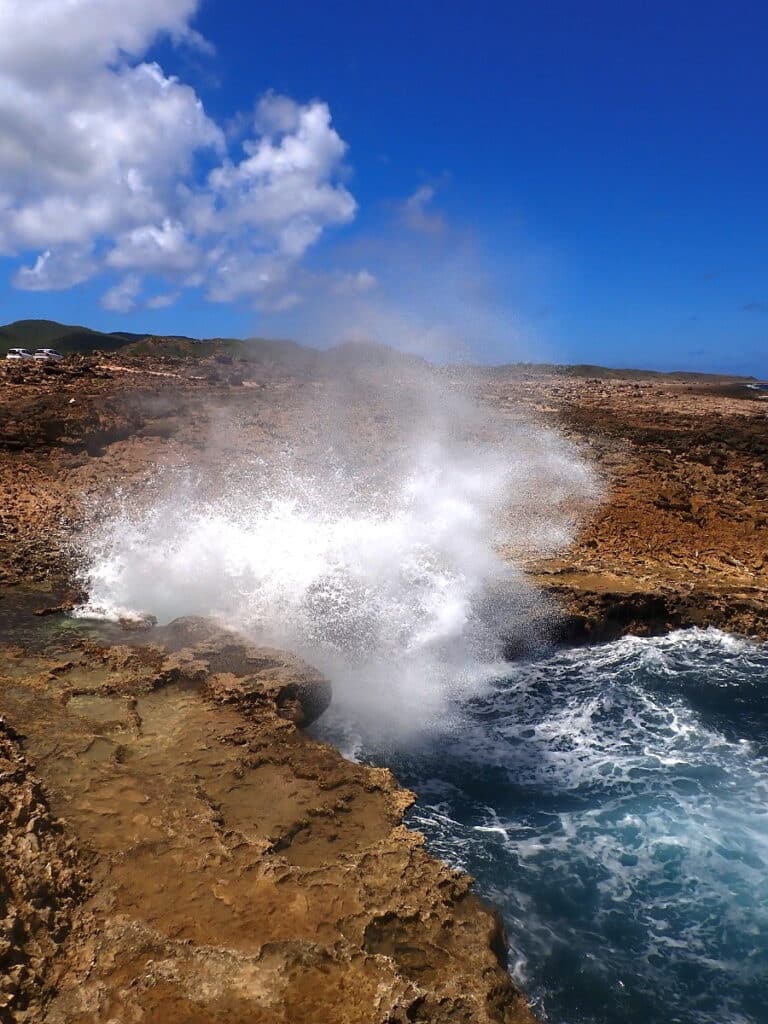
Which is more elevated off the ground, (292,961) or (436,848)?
(292,961)

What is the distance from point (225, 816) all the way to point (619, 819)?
3.51 m

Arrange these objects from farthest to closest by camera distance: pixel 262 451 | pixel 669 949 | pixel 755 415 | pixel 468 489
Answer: pixel 755 415
pixel 262 451
pixel 468 489
pixel 669 949

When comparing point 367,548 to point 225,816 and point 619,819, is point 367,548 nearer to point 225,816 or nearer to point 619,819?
point 619,819

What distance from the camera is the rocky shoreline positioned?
3682 mm

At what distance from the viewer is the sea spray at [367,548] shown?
849cm

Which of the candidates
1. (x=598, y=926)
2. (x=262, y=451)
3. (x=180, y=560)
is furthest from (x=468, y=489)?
(x=598, y=926)

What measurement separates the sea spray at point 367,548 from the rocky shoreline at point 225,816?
0.69m

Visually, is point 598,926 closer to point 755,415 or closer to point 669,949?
point 669,949

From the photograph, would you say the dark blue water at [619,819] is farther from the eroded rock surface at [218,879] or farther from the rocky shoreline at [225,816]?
the eroded rock surface at [218,879]

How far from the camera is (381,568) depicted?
9.97m

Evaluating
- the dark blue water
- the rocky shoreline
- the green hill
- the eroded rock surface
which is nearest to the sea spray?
the rocky shoreline

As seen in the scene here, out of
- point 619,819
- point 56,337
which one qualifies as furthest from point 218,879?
point 56,337

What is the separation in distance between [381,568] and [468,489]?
9.40 feet

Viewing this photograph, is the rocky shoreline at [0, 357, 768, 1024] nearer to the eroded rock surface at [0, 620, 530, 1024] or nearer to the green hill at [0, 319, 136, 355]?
the eroded rock surface at [0, 620, 530, 1024]
